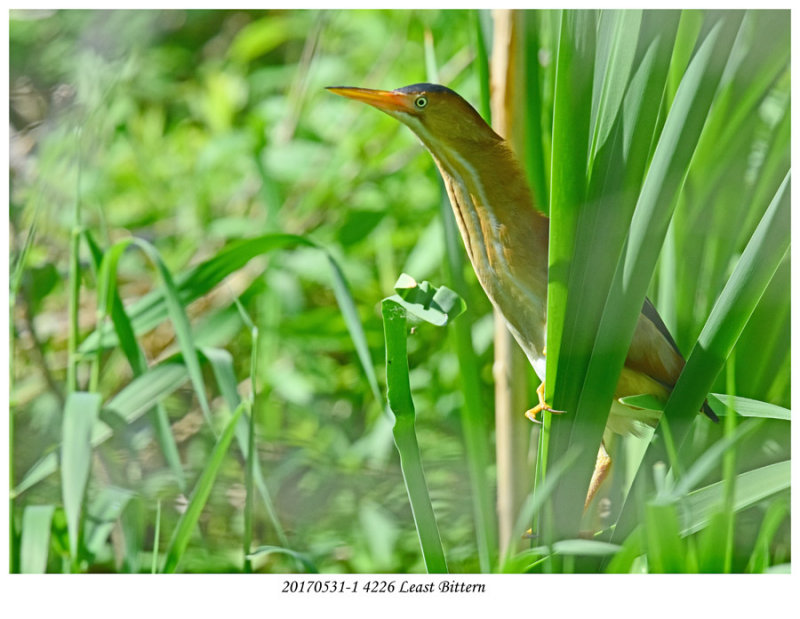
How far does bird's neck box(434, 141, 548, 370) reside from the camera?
2.08 ft

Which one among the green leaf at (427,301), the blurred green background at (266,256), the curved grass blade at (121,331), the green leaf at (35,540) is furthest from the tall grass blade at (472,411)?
the green leaf at (35,540)

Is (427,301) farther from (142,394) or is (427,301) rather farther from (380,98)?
(142,394)

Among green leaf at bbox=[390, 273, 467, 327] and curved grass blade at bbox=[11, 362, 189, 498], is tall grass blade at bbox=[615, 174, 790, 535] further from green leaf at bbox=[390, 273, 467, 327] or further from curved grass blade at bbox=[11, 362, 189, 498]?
curved grass blade at bbox=[11, 362, 189, 498]

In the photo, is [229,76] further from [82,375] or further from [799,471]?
[799,471]

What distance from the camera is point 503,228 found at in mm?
645

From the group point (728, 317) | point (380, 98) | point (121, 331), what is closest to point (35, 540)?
point (121, 331)

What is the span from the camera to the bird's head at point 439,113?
2.07 ft

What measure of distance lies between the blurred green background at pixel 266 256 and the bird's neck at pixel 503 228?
0.08 meters

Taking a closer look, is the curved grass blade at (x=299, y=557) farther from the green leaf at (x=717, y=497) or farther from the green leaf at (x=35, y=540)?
the green leaf at (x=717, y=497)

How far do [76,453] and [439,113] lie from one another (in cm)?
43

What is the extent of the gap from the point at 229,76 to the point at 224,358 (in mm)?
556

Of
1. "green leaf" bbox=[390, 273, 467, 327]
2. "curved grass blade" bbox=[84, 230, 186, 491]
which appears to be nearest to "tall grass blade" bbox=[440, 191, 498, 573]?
"green leaf" bbox=[390, 273, 467, 327]

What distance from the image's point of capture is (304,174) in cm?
108
